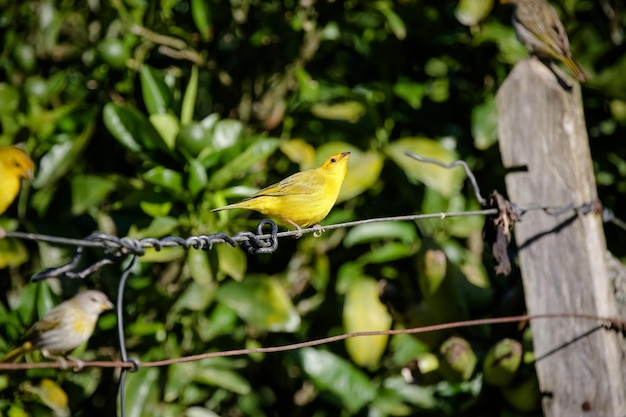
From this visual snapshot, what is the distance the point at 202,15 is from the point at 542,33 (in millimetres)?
1604

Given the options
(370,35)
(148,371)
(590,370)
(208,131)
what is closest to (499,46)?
(370,35)

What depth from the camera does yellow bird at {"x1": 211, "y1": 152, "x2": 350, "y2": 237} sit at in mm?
3383

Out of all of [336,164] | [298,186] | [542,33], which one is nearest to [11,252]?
[298,186]

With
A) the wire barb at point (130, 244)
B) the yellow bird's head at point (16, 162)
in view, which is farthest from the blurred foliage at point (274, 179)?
the wire barb at point (130, 244)

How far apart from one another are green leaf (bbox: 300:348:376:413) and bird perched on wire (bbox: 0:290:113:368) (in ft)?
3.23

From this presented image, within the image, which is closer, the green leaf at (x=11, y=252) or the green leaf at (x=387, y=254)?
the green leaf at (x=11, y=252)

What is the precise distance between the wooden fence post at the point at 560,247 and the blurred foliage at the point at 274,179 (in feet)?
1.18

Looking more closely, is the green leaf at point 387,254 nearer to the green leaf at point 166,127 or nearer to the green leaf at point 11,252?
the green leaf at point 166,127

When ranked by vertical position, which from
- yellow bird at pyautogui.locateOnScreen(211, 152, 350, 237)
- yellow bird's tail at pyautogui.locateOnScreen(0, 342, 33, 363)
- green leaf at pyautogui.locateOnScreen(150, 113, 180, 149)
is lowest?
yellow bird's tail at pyautogui.locateOnScreen(0, 342, 33, 363)

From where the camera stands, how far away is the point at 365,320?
4070 millimetres

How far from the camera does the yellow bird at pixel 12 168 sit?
3793mm

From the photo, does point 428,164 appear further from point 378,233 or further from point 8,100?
point 8,100

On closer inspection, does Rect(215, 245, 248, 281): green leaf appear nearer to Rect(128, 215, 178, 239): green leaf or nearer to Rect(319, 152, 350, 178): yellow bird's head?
Rect(128, 215, 178, 239): green leaf

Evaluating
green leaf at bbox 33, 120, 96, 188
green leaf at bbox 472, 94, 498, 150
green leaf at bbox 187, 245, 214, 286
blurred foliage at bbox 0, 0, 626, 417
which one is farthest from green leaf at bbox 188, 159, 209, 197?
green leaf at bbox 472, 94, 498, 150
